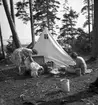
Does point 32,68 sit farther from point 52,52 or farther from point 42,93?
point 52,52

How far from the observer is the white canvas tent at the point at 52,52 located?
682 centimetres

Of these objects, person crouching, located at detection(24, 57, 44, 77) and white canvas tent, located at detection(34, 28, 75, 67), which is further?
white canvas tent, located at detection(34, 28, 75, 67)

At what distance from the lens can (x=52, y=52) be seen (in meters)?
6.96

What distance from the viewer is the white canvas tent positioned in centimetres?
682

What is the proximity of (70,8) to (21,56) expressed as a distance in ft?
38.3

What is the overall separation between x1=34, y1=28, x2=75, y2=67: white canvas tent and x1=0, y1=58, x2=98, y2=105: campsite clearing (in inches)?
67.2

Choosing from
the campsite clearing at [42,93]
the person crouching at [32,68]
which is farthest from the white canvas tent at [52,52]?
the campsite clearing at [42,93]

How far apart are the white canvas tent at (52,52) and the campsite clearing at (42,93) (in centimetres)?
171

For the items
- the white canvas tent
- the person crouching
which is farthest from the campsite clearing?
the white canvas tent

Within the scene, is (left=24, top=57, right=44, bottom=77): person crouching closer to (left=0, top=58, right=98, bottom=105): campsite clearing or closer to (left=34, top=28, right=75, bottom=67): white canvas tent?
(left=0, top=58, right=98, bottom=105): campsite clearing

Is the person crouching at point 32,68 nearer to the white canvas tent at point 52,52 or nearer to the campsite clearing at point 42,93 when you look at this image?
the campsite clearing at point 42,93

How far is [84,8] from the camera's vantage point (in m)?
16.0

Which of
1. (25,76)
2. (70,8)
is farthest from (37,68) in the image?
(70,8)

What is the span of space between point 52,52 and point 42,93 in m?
3.34
